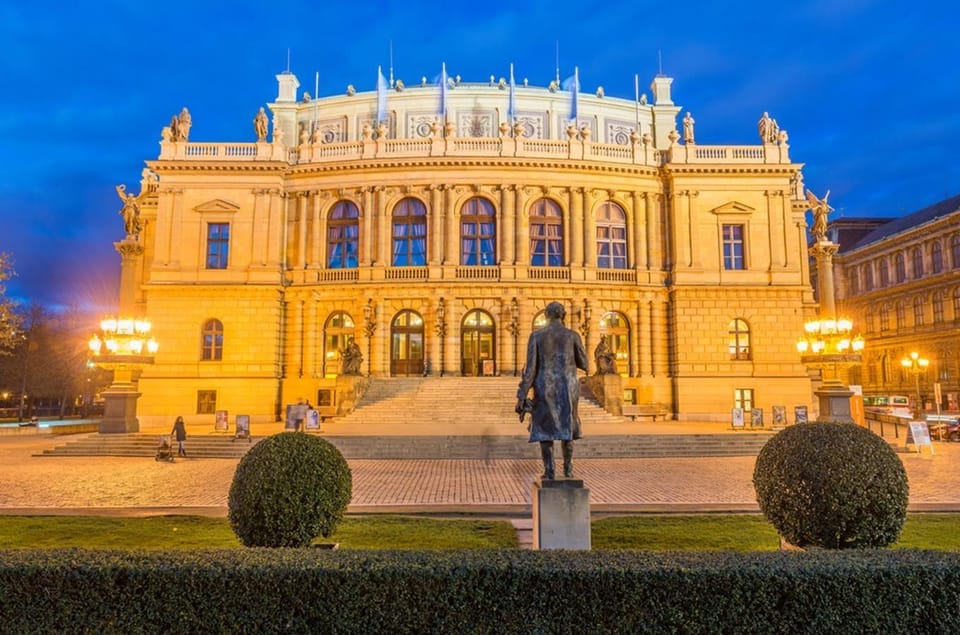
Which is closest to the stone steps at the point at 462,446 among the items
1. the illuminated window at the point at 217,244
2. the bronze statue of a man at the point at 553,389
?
the bronze statue of a man at the point at 553,389

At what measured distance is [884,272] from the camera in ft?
203

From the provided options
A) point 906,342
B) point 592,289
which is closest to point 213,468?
point 592,289

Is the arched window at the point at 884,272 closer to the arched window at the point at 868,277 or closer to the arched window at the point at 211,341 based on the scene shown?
the arched window at the point at 868,277

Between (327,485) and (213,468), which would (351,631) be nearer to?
(327,485)

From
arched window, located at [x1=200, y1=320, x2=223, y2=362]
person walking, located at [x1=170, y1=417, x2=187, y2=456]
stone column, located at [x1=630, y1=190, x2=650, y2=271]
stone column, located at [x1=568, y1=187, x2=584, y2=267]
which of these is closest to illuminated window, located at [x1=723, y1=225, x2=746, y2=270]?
stone column, located at [x1=630, y1=190, x2=650, y2=271]

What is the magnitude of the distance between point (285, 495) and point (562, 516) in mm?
3317

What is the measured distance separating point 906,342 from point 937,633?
206ft

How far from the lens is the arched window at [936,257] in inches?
2141

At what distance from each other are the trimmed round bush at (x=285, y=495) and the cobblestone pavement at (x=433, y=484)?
4504 mm

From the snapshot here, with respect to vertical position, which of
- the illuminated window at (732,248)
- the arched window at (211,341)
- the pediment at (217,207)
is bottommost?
the arched window at (211,341)

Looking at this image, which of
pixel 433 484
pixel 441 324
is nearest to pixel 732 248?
pixel 441 324

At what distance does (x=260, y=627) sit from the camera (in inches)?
196

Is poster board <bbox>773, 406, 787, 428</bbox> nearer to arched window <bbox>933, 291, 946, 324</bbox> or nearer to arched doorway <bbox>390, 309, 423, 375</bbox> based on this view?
arched doorway <bbox>390, 309, 423, 375</bbox>

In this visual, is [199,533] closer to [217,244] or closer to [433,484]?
[433,484]
